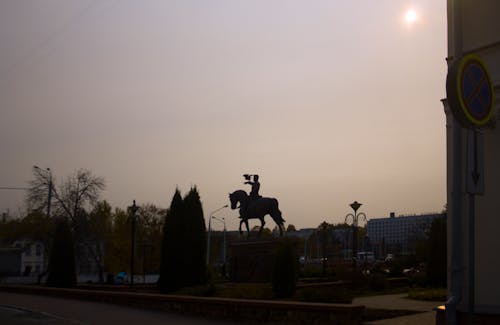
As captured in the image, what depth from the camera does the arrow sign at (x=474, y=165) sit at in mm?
6445

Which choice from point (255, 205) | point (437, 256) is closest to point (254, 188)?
point (255, 205)

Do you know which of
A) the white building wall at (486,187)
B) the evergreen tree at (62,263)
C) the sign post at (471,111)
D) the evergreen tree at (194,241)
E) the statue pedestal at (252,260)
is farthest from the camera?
the evergreen tree at (62,263)

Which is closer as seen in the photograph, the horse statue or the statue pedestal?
the statue pedestal

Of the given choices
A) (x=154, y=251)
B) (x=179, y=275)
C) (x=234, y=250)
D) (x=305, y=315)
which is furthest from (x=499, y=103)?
(x=154, y=251)

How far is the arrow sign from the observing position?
21.1ft

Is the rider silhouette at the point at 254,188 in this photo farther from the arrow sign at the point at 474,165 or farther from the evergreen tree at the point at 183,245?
the arrow sign at the point at 474,165

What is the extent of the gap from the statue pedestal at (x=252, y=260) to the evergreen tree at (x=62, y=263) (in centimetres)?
837

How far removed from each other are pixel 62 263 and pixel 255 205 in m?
10.3

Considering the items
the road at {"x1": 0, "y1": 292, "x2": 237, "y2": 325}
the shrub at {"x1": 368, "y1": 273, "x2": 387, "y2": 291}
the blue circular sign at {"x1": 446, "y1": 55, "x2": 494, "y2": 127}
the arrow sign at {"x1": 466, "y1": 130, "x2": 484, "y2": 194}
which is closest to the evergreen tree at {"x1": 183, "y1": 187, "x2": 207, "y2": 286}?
the road at {"x1": 0, "y1": 292, "x2": 237, "y2": 325}

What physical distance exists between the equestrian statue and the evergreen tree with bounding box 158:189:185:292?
17.5 ft

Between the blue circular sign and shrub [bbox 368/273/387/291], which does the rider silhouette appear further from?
the blue circular sign

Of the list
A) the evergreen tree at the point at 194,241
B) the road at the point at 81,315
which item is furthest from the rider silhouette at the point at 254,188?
the road at the point at 81,315

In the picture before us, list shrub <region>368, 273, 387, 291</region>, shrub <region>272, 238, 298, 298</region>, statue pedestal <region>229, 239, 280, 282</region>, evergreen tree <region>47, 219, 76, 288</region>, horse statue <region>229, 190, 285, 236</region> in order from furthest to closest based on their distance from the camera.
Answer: evergreen tree <region>47, 219, 76, 288</region> < horse statue <region>229, 190, 285, 236</region> < statue pedestal <region>229, 239, 280, 282</region> < shrub <region>368, 273, 387, 291</region> < shrub <region>272, 238, 298, 298</region>

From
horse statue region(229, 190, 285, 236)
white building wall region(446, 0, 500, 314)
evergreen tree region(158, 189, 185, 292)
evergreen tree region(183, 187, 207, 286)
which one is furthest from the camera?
horse statue region(229, 190, 285, 236)
